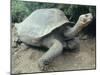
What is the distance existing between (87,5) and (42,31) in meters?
0.68

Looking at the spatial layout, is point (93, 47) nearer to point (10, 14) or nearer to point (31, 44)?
point (31, 44)

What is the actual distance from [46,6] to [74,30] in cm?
44

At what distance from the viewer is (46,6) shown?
2.00 meters

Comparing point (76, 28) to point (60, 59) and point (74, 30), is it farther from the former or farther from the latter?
point (60, 59)

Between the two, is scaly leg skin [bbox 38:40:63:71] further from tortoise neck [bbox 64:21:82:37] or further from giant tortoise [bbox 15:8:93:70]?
tortoise neck [bbox 64:21:82:37]

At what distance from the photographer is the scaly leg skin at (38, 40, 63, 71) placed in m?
1.93

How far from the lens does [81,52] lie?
2109 millimetres

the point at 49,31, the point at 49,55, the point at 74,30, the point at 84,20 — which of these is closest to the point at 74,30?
the point at 74,30

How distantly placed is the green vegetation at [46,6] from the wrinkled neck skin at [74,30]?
0.22 ft

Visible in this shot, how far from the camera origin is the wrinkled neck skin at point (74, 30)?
2.04m

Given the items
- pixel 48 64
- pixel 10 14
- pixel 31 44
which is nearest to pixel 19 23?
pixel 10 14

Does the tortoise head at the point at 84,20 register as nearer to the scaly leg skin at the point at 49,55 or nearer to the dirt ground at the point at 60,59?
the dirt ground at the point at 60,59

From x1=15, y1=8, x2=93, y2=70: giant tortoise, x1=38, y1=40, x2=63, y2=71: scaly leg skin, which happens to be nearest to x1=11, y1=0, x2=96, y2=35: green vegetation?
x1=15, y1=8, x2=93, y2=70: giant tortoise

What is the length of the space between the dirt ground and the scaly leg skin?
5 cm
